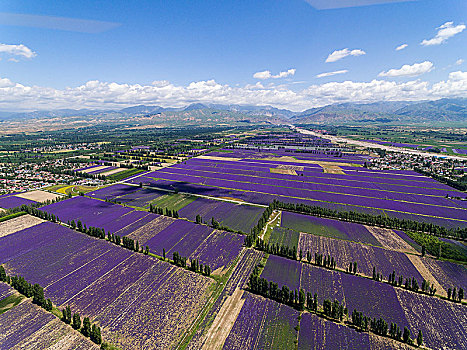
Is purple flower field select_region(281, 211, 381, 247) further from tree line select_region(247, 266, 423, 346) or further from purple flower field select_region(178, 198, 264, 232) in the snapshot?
tree line select_region(247, 266, 423, 346)

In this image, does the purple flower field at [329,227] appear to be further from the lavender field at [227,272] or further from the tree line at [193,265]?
the tree line at [193,265]

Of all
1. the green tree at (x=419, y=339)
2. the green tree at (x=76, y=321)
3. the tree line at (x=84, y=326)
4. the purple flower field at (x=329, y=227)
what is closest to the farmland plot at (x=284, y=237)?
the purple flower field at (x=329, y=227)

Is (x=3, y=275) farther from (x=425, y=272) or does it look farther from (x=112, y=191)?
(x=425, y=272)

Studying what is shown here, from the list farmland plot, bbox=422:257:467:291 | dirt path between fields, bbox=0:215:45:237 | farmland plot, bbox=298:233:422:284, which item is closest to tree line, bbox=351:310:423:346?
farmland plot, bbox=298:233:422:284

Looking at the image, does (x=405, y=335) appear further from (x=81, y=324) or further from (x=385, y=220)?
(x=81, y=324)

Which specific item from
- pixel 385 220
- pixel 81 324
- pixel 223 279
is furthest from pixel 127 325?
pixel 385 220

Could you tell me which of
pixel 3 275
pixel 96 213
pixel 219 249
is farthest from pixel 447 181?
pixel 3 275
